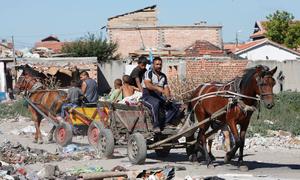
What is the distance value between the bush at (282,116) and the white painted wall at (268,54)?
28.7 m

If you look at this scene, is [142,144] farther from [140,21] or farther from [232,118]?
[140,21]

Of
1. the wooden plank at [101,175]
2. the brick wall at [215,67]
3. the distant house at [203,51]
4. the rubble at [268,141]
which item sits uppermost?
the distant house at [203,51]

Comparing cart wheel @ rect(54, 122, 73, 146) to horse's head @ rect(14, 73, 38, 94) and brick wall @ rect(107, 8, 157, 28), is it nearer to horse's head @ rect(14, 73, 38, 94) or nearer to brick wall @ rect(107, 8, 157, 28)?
horse's head @ rect(14, 73, 38, 94)

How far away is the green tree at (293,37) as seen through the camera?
62.4 metres

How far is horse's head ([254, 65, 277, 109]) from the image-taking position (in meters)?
12.3

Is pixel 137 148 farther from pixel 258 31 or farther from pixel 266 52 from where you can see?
pixel 258 31

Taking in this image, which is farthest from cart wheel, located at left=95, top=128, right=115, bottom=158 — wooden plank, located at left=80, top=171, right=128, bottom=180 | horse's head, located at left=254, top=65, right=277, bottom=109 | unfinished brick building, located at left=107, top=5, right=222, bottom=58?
unfinished brick building, located at left=107, top=5, right=222, bottom=58

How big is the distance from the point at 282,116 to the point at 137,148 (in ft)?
35.8

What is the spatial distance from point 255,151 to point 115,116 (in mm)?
4206

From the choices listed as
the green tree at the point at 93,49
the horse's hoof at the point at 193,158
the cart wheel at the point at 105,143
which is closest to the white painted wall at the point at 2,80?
the green tree at the point at 93,49

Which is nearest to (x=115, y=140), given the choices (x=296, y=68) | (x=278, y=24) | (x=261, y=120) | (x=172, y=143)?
(x=172, y=143)

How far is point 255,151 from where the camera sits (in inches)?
672

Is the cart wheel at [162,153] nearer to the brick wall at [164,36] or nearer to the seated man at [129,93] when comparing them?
the seated man at [129,93]

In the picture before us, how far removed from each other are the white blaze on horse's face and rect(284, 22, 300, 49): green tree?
167ft
